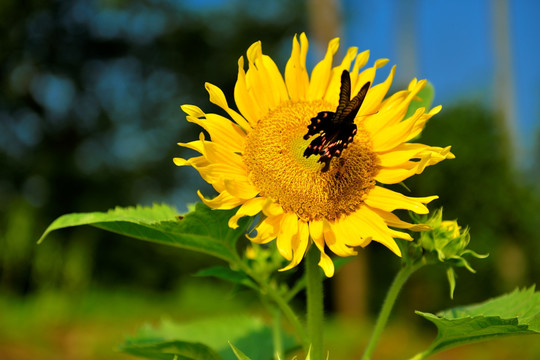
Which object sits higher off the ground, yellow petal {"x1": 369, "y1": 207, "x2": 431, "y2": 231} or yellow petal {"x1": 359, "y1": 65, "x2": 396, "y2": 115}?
yellow petal {"x1": 359, "y1": 65, "x2": 396, "y2": 115}

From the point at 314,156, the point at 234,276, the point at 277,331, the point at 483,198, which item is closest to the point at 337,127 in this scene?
the point at 314,156

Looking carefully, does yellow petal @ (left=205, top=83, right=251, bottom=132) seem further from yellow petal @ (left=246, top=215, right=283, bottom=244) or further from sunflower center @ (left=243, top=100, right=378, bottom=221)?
yellow petal @ (left=246, top=215, right=283, bottom=244)

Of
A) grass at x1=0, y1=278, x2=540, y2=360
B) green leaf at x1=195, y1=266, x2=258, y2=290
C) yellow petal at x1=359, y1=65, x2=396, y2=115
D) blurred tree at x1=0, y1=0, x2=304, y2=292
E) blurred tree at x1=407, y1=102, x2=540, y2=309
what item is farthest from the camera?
blurred tree at x1=0, y1=0, x2=304, y2=292

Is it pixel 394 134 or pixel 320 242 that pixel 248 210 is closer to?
pixel 320 242

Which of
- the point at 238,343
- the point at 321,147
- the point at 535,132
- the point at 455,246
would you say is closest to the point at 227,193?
the point at 321,147

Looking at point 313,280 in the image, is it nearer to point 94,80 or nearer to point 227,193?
point 227,193

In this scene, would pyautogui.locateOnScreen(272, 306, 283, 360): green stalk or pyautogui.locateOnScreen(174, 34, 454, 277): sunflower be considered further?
pyautogui.locateOnScreen(272, 306, 283, 360): green stalk

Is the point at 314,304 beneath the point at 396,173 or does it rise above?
beneath

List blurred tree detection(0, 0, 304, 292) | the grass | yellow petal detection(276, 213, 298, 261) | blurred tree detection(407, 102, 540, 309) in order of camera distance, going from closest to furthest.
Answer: yellow petal detection(276, 213, 298, 261), the grass, blurred tree detection(407, 102, 540, 309), blurred tree detection(0, 0, 304, 292)

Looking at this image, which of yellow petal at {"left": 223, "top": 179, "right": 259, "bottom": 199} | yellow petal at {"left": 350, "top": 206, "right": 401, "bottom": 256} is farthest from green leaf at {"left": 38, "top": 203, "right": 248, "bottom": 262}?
yellow petal at {"left": 350, "top": 206, "right": 401, "bottom": 256}
